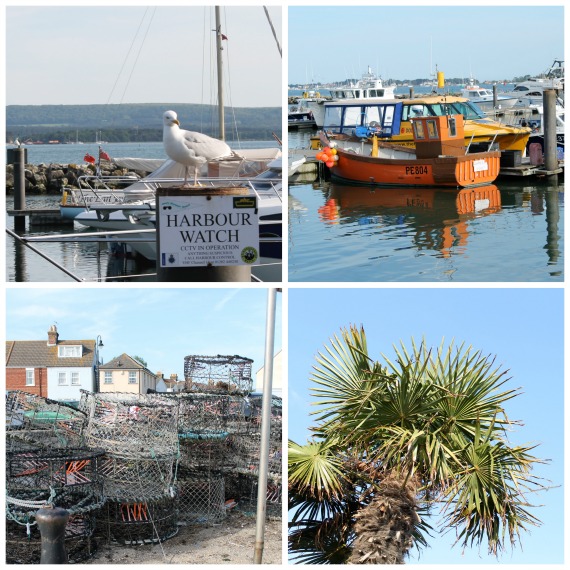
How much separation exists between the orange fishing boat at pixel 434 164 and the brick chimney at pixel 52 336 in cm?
1213

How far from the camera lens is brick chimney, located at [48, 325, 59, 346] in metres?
15.7

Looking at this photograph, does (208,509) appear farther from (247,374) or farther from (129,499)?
(247,374)

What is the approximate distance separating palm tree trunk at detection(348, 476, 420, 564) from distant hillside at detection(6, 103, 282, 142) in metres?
5.80

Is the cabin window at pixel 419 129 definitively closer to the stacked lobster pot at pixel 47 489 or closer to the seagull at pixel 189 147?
the stacked lobster pot at pixel 47 489

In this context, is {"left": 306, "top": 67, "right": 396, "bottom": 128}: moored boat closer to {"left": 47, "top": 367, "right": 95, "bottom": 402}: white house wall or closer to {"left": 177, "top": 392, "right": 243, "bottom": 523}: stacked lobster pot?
{"left": 47, "top": 367, "right": 95, "bottom": 402}: white house wall

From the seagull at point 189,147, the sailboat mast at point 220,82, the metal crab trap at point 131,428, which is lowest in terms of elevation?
the metal crab trap at point 131,428

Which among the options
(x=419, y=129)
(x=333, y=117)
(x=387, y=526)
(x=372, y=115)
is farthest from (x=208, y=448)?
(x=372, y=115)

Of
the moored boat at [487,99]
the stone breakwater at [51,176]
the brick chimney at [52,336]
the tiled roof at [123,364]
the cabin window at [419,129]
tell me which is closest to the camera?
the brick chimney at [52,336]

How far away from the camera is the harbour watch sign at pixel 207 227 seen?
23.7ft

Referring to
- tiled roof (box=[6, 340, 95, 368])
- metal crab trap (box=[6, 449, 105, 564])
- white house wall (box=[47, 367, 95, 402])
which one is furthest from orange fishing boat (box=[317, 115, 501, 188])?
metal crab trap (box=[6, 449, 105, 564])

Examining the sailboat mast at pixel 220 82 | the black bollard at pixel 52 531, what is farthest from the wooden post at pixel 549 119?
the black bollard at pixel 52 531

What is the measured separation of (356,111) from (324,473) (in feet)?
85.5

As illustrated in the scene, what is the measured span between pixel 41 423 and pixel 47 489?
1629mm

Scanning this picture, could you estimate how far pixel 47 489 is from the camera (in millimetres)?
9688
